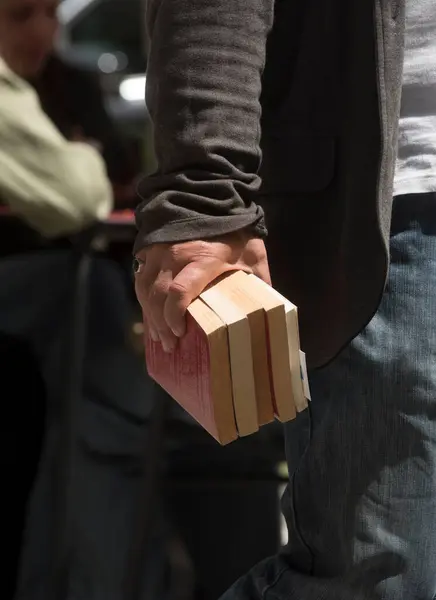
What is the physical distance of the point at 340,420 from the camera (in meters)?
1.06

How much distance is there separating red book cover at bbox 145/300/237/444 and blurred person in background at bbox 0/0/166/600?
28.5 inches

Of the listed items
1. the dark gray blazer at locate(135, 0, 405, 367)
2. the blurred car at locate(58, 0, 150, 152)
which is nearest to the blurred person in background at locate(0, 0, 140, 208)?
the blurred car at locate(58, 0, 150, 152)

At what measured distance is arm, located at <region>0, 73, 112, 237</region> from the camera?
1602 mm

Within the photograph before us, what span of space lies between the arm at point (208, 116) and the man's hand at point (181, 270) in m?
0.01

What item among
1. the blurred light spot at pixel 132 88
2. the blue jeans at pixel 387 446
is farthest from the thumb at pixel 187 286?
the blurred light spot at pixel 132 88

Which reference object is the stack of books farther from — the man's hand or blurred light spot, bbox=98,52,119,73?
blurred light spot, bbox=98,52,119,73

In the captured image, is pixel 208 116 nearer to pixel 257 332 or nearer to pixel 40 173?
pixel 257 332

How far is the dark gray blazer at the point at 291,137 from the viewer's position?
938mm

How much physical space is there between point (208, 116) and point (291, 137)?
0.14 meters

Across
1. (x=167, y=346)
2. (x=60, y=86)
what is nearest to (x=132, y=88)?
(x=60, y=86)

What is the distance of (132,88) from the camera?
3.48 meters

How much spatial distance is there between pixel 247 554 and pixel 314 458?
2.62ft

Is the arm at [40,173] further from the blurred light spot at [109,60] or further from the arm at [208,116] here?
the blurred light spot at [109,60]

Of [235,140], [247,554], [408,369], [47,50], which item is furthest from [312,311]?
[47,50]
